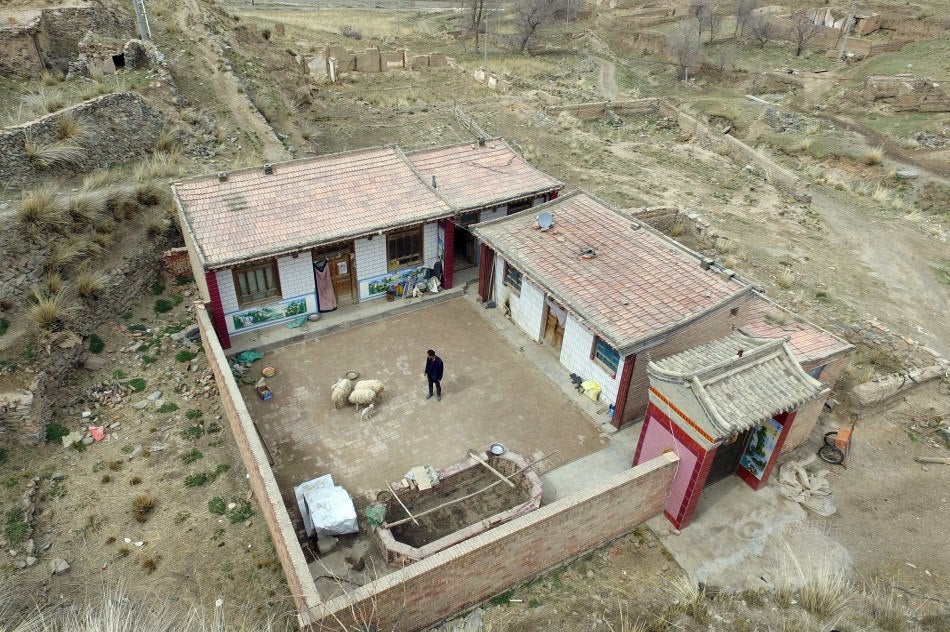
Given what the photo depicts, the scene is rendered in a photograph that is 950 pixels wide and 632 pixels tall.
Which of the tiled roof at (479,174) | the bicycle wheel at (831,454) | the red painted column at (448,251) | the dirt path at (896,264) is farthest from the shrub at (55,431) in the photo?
the dirt path at (896,264)

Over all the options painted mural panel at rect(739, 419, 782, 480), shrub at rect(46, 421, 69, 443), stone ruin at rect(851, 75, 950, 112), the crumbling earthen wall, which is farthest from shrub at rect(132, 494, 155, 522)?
stone ruin at rect(851, 75, 950, 112)

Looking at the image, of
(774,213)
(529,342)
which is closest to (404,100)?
(774,213)

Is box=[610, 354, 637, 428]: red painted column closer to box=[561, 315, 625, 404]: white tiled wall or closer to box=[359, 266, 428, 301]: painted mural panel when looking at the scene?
box=[561, 315, 625, 404]: white tiled wall

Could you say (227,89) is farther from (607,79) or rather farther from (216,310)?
(607,79)

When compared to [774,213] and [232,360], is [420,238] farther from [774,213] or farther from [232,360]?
[774,213]

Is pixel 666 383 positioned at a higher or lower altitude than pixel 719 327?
higher

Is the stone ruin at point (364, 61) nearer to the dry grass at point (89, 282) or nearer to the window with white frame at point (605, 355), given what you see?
the dry grass at point (89, 282)
